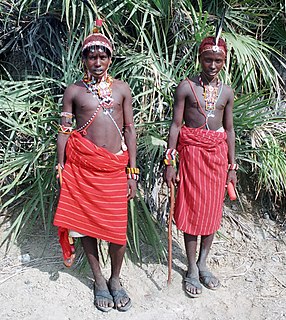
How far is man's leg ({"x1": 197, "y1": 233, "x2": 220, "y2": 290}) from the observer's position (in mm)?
2975

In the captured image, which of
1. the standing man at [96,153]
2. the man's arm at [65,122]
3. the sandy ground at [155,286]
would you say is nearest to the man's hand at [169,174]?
the standing man at [96,153]

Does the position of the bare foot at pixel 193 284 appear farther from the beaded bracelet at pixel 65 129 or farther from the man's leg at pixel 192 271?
the beaded bracelet at pixel 65 129

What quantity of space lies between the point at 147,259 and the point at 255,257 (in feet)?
2.65

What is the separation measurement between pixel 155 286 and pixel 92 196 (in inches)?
32.4

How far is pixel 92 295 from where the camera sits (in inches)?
113

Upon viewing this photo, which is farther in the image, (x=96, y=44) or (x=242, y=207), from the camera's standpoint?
(x=242, y=207)

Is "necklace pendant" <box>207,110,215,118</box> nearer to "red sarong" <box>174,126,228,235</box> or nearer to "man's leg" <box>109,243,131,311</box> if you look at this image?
"red sarong" <box>174,126,228,235</box>

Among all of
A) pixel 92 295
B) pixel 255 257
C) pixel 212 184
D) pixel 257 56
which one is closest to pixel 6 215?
Answer: pixel 92 295

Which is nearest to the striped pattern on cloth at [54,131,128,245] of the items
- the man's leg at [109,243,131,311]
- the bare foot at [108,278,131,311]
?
the man's leg at [109,243,131,311]

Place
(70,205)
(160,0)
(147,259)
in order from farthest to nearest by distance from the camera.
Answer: (160,0) → (147,259) → (70,205)

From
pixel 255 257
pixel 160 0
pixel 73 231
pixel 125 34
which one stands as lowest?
pixel 255 257

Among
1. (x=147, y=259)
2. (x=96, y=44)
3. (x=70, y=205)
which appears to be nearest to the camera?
(x=96, y=44)

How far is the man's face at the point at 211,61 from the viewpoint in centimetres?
261

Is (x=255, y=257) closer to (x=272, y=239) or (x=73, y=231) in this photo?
(x=272, y=239)
